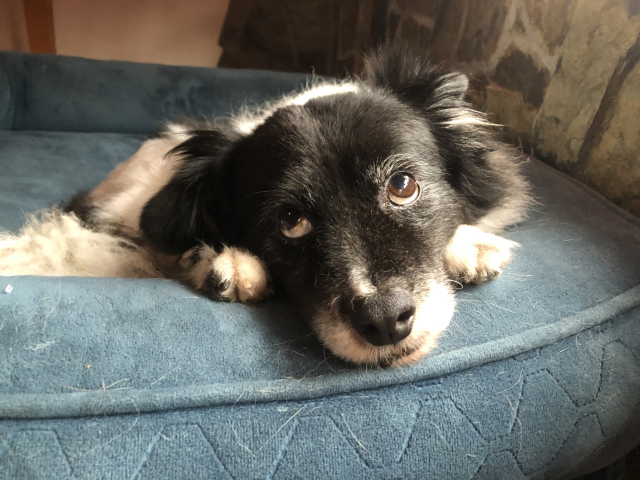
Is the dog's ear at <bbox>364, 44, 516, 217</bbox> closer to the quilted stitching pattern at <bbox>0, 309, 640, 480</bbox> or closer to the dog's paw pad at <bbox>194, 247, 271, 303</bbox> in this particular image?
the quilted stitching pattern at <bbox>0, 309, 640, 480</bbox>

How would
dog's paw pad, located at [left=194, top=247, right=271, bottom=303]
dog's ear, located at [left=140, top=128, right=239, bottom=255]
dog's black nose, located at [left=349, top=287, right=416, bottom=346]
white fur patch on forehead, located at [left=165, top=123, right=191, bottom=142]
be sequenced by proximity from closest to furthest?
dog's black nose, located at [left=349, top=287, right=416, bottom=346]
dog's paw pad, located at [left=194, top=247, right=271, bottom=303]
dog's ear, located at [left=140, top=128, right=239, bottom=255]
white fur patch on forehead, located at [left=165, top=123, right=191, bottom=142]

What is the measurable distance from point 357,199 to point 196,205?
727mm

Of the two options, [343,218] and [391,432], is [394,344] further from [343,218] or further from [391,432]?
[343,218]

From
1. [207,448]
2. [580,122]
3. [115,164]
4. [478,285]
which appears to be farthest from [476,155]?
[115,164]

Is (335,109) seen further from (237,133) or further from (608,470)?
(608,470)

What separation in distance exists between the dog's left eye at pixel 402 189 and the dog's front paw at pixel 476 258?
223mm

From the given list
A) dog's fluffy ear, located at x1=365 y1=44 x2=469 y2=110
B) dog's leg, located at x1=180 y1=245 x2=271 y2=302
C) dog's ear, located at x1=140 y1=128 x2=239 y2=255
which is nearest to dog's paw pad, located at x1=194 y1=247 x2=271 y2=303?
dog's leg, located at x1=180 y1=245 x2=271 y2=302

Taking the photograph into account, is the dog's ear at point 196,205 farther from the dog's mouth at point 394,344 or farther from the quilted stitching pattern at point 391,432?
the quilted stitching pattern at point 391,432

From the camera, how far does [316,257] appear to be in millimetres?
1367

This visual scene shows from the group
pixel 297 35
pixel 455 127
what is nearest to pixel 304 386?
pixel 455 127

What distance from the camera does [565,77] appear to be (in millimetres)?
2271

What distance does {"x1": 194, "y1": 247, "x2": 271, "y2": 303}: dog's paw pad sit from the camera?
1378mm

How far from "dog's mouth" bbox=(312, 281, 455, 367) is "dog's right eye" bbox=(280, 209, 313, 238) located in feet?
1.04

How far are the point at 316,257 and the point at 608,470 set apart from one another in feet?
4.41
